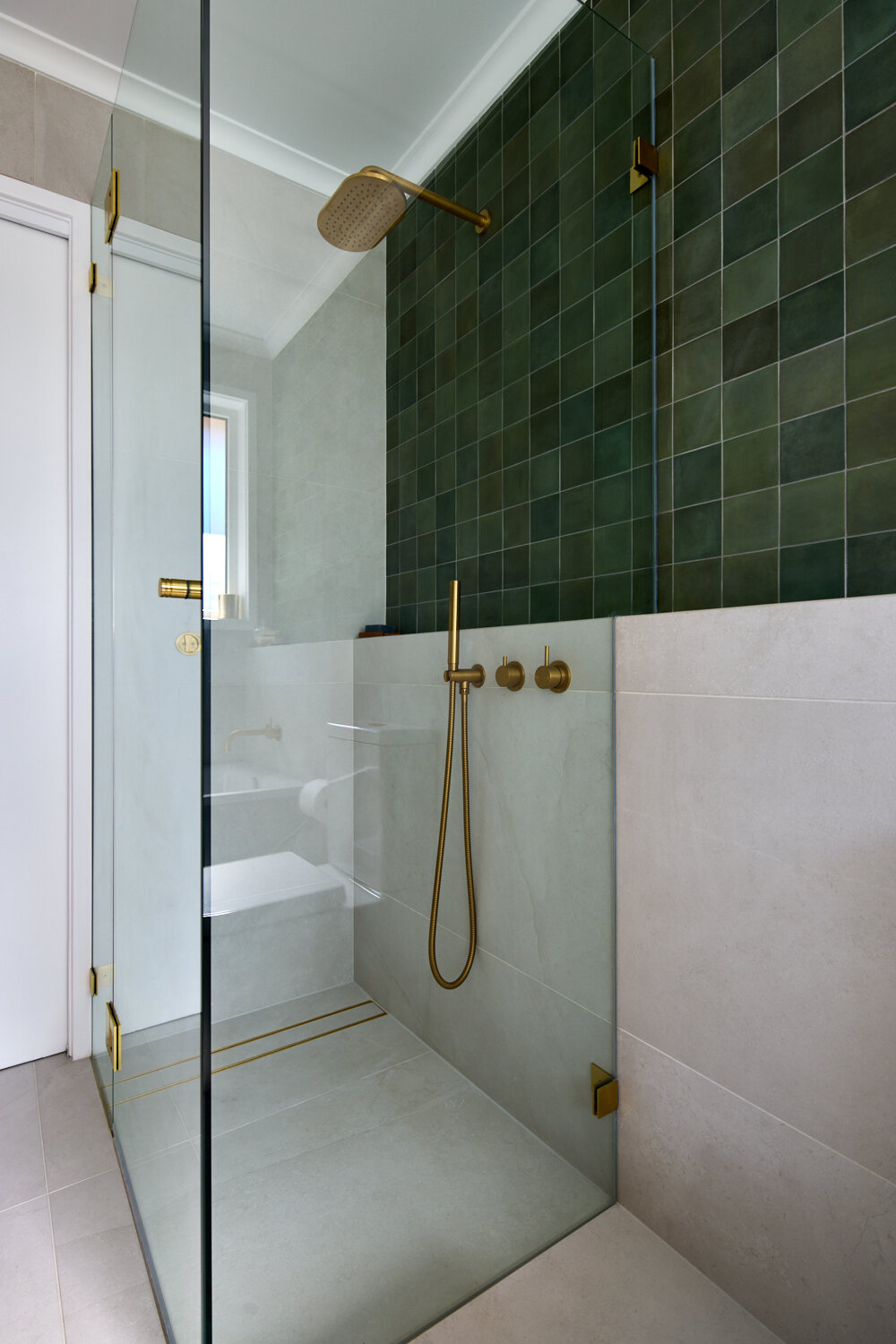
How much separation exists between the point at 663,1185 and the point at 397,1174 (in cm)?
47

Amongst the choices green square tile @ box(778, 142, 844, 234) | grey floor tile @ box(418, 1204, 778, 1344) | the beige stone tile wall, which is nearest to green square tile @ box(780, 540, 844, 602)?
green square tile @ box(778, 142, 844, 234)

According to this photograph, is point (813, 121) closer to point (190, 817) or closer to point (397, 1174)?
point (190, 817)

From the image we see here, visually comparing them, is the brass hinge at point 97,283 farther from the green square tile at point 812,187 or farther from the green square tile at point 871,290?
the green square tile at point 871,290

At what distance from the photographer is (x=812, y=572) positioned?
109 centimetres

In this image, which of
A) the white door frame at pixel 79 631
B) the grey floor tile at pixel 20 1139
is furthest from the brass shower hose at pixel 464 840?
the white door frame at pixel 79 631

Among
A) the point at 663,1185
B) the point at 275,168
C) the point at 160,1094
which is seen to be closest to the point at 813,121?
the point at 275,168

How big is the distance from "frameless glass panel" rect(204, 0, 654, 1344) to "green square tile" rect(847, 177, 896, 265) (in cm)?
36

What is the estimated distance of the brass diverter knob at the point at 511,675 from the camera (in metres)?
1.15

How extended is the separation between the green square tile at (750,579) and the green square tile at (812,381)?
23cm

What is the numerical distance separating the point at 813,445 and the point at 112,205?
1.58 m

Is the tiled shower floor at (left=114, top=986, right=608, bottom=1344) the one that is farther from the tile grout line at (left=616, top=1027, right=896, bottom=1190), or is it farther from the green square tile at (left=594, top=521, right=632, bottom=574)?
the green square tile at (left=594, top=521, right=632, bottom=574)

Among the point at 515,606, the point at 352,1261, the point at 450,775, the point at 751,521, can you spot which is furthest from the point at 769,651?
the point at 352,1261

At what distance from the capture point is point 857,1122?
888mm

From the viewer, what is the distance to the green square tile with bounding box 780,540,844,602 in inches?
41.6
